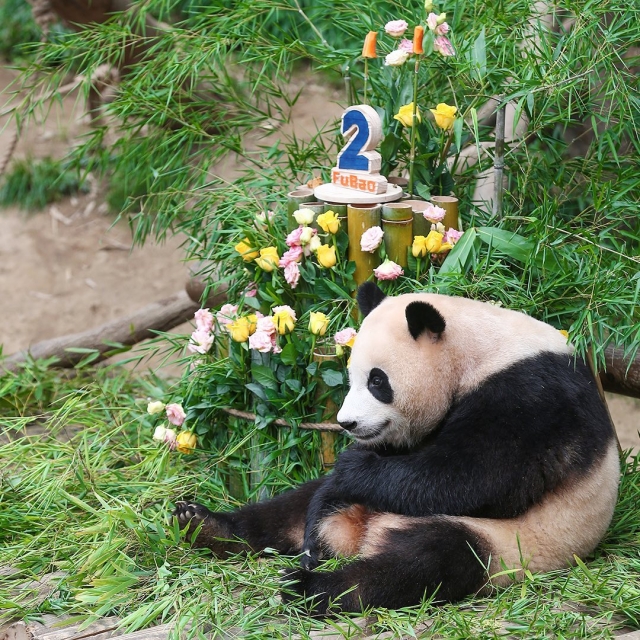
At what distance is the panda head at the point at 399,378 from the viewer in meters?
2.62

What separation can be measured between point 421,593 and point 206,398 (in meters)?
1.36

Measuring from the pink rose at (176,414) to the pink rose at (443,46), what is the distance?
1680 millimetres

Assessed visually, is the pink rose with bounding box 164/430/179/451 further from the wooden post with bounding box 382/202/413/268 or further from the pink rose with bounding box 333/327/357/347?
the wooden post with bounding box 382/202/413/268

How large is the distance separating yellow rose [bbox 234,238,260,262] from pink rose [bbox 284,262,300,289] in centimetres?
17

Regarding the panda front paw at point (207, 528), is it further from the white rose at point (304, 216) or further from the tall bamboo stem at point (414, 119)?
the tall bamboo stem at point (414, 119)

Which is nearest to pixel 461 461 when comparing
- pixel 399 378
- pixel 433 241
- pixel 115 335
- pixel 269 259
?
pixel 399 378

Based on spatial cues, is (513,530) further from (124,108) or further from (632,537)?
(124,108)

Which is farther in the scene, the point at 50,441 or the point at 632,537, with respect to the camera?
the point at 50,441

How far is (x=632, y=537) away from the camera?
2967 millimetres

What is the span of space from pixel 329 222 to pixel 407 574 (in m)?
1.29

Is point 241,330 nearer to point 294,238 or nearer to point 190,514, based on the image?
point 294,238

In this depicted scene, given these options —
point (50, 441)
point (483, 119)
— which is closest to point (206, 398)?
point (50, 441)

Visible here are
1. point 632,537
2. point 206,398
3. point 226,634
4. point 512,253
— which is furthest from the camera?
point 206,398

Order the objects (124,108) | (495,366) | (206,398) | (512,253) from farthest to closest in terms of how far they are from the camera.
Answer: (124,108), (206,398), (512,253), (495,366)
